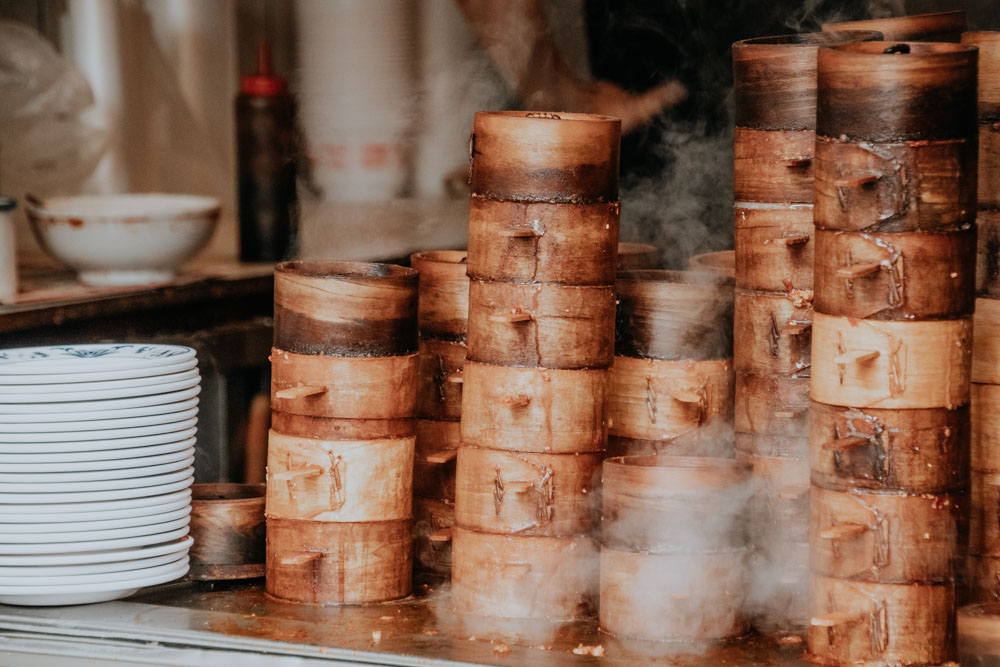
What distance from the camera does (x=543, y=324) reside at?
297 cm

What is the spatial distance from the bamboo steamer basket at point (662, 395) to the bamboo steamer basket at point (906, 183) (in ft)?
2.24

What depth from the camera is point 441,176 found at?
4.86 meters

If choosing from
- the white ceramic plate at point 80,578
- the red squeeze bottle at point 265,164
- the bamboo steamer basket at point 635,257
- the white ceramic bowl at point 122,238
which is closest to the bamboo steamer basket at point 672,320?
the bamboo steamer basket at point 635,257

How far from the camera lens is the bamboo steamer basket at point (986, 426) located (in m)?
2.90

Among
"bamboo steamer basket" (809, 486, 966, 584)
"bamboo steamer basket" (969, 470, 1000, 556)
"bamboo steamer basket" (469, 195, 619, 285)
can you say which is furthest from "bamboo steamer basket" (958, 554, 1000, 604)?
"bamboo steamer basket" (469, 195, 619, 285)

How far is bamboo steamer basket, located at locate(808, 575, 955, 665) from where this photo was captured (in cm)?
263

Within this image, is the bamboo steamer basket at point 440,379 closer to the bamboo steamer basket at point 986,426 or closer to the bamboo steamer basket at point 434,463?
the bamboo steamer basket at point 434,463

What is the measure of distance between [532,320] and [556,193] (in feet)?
0.92

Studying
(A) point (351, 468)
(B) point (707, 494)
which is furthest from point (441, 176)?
(B) point (707, 494)

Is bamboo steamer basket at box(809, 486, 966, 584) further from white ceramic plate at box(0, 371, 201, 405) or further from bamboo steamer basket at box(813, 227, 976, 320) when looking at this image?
white ceramic plate at box(0, 371, 201, 405)

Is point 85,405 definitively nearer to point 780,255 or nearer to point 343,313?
point 343,313

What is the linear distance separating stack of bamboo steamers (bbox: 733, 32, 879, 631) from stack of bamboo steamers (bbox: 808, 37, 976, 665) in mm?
297

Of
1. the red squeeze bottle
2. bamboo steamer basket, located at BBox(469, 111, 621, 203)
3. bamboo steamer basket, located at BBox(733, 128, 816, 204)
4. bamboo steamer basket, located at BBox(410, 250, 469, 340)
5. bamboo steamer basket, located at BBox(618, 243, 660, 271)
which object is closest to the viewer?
bamboo steamer basket, located at BBox(469, 111, 621, 203)

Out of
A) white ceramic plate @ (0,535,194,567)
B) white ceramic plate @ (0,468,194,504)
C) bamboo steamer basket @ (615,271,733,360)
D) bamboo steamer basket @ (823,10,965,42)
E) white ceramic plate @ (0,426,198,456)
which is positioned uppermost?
bamboo steamer basket @ (823,10,965,42)
